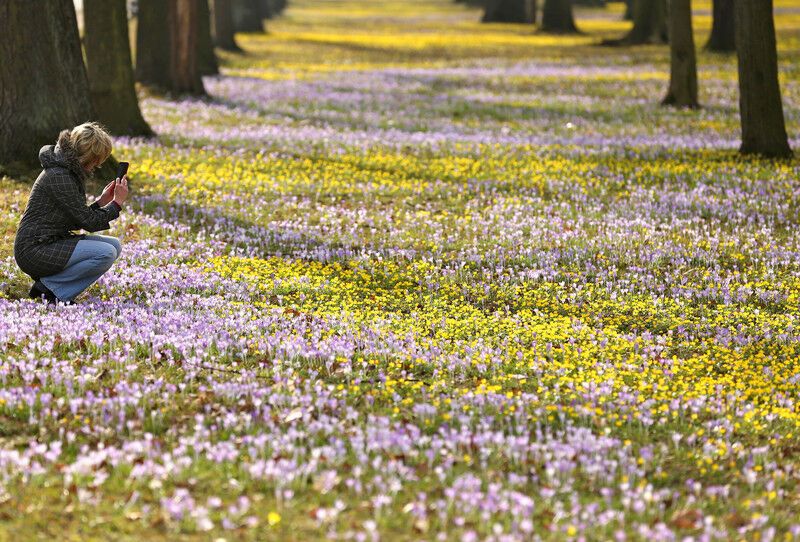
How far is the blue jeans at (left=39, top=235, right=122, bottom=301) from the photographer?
924 cm

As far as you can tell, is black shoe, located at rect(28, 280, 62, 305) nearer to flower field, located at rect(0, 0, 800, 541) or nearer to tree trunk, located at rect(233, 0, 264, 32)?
flower field, located at rect(0, 0, 800, 541)

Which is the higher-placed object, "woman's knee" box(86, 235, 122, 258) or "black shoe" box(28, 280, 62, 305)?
"woman's knee" box(86, 235, 122, 258)

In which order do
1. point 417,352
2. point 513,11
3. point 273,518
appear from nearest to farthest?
point 273,518
point 417,352
point 513,11

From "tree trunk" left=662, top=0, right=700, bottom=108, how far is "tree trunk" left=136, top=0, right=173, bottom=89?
12.2 meters

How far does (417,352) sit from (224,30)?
130 ft

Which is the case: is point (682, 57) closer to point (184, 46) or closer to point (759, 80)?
point (759, 80)

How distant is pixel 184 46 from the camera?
83.7 ft

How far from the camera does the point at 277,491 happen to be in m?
5.55

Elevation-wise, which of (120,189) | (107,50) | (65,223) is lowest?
(65,223)

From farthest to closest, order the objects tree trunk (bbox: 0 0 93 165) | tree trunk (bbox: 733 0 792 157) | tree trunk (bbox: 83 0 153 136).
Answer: tree trunk (bbox: 83 0 153 136) < tree trunk (bbox: 733 0 792 157) < tree trunk (bbox: 0 0 93 165)

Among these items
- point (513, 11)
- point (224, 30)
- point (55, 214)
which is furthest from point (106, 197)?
point (513, 11)

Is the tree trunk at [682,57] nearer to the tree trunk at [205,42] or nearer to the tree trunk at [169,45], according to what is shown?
the tree trunk at [169,45]

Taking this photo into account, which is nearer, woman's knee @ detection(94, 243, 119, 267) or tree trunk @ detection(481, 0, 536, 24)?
woman's knee @ detection(94, 243, 119, 267)

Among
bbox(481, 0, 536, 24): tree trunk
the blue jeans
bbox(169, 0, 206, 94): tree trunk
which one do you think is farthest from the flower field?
bbox(481, 0, 536, 24): tree trunk
